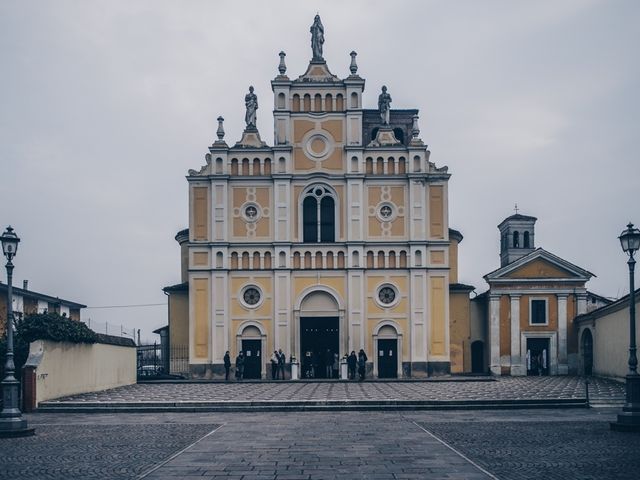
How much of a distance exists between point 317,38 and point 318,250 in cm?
1323

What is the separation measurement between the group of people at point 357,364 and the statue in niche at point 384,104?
1453 centimetres

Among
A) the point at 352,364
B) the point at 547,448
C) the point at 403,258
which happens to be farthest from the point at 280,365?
the point at 547,448

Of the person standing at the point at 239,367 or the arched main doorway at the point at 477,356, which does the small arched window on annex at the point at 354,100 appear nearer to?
the person standing at the point at 239,367

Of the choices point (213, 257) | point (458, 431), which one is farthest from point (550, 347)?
point (458, 431)

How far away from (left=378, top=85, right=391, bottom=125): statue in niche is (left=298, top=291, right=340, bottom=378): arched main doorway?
1150cm

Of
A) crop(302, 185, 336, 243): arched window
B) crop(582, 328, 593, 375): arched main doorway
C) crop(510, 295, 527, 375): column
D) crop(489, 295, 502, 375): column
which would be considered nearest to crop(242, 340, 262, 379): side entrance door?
crop(302, 185, 336, 243): arched window

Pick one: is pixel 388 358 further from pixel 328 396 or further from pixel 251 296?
pixel 328 396

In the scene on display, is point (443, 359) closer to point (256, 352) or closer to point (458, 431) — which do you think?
point (256, 352)

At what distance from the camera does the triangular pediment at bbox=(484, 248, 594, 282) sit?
52188 millimetres

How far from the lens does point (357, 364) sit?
4756 cm

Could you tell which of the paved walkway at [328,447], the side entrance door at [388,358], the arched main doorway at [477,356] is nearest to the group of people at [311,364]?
the side entrance door at [388,358]

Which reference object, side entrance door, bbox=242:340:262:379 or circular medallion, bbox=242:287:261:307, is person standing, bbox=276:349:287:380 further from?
circular medallion, bbox=242:287:261:307

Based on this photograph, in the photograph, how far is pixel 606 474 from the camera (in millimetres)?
13953

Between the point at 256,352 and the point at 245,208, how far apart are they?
8.41 m
